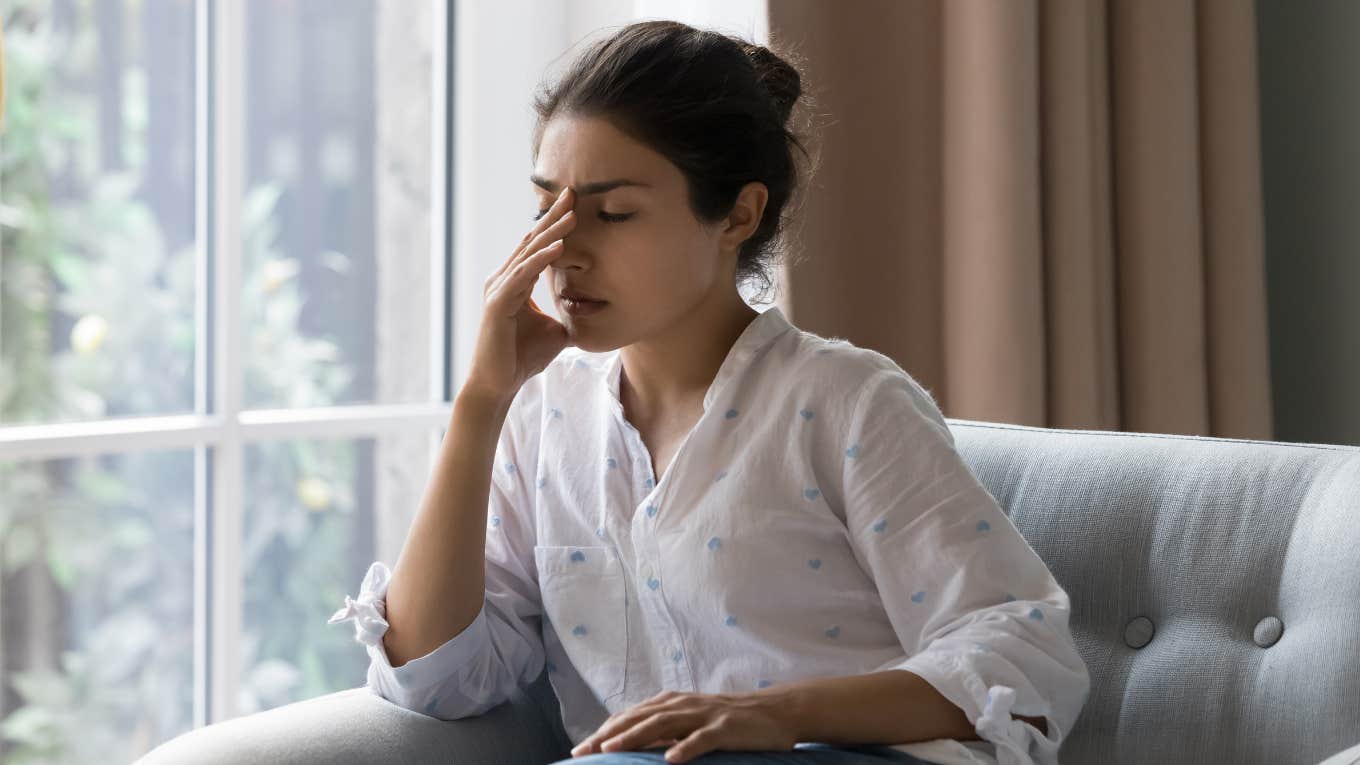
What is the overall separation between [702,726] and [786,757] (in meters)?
0.07

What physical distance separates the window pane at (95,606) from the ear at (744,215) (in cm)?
89

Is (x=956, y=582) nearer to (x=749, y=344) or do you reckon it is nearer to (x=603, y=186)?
(x=749, y=344)

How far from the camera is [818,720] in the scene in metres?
1.10

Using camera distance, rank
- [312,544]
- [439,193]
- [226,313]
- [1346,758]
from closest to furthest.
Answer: [1346,758], [226,313], [312,544], [439,193]

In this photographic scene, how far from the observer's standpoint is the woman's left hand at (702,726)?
1.06 m

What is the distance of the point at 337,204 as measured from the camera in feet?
6.80

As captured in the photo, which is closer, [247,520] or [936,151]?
[247,520]

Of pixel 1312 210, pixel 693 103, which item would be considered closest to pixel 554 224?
pixel 693 103

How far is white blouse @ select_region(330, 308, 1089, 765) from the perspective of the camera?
1.14 metres

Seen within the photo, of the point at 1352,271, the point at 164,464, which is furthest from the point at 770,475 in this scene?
the point at 1352,271

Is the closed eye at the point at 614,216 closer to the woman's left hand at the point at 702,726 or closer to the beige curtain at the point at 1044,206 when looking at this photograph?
the woman's left hand at the point at 702,726

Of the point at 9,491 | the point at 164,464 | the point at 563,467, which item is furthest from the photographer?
the point at 164,464

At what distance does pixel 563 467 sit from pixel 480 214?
0.95 metres

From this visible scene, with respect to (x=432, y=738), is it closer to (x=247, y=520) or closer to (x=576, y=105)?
(x=576, y=105)
